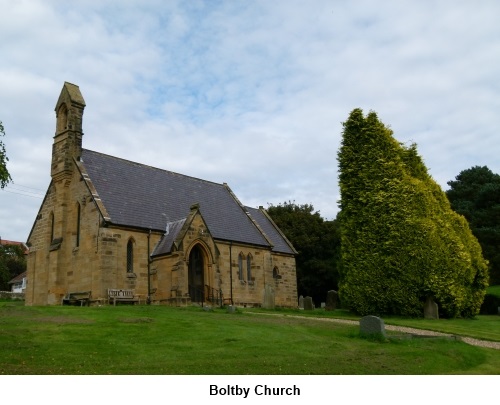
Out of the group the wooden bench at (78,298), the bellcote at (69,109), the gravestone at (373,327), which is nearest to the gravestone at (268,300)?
the wooden bench at (78,298)

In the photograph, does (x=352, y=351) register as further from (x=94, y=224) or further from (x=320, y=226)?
(x=320, y=226)

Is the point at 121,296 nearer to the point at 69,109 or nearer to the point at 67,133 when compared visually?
the point at 67,133

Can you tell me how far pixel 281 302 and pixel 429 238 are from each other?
17.4 meters

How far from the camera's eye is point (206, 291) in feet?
113

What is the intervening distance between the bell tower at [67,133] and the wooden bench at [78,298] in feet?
26.9

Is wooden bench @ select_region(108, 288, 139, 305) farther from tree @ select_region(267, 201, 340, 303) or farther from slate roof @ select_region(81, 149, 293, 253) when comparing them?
tree @ select_region(267, 201, 340, 303)

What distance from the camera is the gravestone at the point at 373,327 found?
18.1 m

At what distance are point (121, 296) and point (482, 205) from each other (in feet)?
172

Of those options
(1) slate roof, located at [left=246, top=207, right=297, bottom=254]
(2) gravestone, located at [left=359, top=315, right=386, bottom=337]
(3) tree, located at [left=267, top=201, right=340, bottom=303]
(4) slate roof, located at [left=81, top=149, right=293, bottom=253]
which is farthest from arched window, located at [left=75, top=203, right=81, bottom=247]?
(3) tree, located at [left=267, top=201, right=340, bottom=303]

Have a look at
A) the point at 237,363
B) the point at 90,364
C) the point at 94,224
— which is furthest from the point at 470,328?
the point at 94,224

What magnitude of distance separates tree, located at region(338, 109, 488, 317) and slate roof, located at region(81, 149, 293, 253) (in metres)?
11.5

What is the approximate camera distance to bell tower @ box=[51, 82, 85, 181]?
113 ft

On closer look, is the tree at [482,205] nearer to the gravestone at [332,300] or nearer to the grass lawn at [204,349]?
the gravestone at [332,300]

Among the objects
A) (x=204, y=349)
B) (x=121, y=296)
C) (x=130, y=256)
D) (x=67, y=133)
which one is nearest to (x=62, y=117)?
(x=67, y=133)
